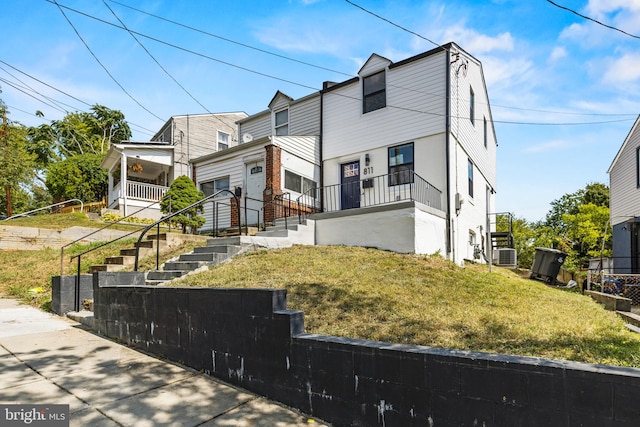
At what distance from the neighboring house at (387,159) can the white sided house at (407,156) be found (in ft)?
0.11

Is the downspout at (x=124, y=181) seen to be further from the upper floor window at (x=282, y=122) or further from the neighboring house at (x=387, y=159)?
the upper floor window at (x=282, y=122)

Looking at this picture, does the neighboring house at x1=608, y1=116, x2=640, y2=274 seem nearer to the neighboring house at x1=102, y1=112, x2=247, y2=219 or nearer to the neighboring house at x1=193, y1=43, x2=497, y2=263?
the neighboring house at x1=193, y1=43, x2=497, y2=263

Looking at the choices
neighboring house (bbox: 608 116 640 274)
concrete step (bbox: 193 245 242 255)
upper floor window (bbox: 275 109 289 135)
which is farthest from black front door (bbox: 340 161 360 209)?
neighboring house (bbox: 608 116 640 274)

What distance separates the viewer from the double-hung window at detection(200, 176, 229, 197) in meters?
15.2

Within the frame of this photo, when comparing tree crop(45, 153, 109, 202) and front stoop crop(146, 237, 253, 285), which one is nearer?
front stoop crop(146, 237, 253, 285)

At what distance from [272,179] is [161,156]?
10.7 metres

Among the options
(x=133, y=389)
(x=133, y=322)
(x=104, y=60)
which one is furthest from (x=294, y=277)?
(x=104, y=60)

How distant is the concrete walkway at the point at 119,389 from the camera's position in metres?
3.27

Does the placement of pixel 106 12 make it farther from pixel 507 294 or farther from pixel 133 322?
pixel 507 294

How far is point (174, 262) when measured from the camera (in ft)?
27.4

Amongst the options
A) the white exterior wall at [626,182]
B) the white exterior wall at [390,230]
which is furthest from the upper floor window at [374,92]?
the white exterior wall at [626,182]

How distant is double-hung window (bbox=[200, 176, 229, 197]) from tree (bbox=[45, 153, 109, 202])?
15.2 meters

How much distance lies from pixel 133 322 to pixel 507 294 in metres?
Result: 6.35

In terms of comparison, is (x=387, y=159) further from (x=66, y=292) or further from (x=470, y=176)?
(x=66, y=292)
